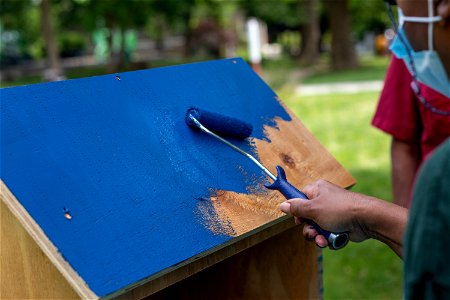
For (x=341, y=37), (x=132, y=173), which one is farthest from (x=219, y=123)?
(x=341, y=37)

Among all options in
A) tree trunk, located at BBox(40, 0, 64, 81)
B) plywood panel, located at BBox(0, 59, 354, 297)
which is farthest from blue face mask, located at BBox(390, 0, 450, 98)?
tree trunk, located at BBox(40, 0, 64, 81)

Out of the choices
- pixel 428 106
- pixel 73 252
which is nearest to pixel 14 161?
pixel 73 252

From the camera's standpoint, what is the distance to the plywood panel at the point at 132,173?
142 cm

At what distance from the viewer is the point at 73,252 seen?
4.54 feet

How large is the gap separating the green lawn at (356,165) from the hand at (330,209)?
2734 mm

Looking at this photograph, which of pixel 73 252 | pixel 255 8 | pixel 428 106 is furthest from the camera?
pixel 255 8

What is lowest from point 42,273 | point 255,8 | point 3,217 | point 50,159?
point 255,8

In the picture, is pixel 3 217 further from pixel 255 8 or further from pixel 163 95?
pixel 255 8

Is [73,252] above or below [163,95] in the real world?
below

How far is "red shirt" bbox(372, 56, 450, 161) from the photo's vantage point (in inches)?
103

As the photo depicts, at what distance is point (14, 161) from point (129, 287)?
0.39m

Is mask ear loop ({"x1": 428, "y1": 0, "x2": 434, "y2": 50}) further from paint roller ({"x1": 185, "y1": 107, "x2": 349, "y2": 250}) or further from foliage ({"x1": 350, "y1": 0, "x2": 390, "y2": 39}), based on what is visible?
foliage ({"x1": 350, "y1": 0, "x2": 390, "y2": 39})

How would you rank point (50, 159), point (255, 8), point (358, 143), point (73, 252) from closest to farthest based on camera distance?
point (73, 252) < point (50, 159) < point (358, 143) < point (255, 8)

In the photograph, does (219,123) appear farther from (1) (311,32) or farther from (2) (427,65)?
(1) (311,32)
